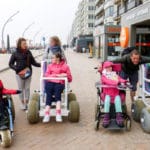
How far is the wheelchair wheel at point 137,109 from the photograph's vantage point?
697cm

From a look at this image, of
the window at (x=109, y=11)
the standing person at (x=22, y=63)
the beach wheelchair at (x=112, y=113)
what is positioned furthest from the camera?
the window at (x=109, y=11)

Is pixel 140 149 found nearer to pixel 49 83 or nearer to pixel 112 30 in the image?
pixel 49 83

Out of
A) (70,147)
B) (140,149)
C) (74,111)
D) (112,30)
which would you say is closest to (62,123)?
(74,111)

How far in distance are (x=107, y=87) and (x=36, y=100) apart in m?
1.53

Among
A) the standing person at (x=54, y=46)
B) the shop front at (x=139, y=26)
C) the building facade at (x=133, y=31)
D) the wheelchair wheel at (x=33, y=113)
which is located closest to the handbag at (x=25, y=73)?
the standing person at (x=54, y=46)

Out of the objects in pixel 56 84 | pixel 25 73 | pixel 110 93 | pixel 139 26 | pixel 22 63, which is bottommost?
pixel 110 93

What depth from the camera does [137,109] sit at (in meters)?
6.99

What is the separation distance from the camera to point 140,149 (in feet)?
17.9

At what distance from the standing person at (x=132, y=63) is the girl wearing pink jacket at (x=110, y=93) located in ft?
1.52

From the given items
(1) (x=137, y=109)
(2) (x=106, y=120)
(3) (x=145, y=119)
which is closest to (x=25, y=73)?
(2) (x=106, y=120)

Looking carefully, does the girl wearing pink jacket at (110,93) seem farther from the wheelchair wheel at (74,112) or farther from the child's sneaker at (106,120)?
the wheelchair wheel at (74,112)

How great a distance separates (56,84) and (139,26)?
17.0m

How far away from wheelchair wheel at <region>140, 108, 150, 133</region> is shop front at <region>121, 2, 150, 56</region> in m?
13.2

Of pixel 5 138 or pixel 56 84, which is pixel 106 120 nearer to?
pixel 56 84
